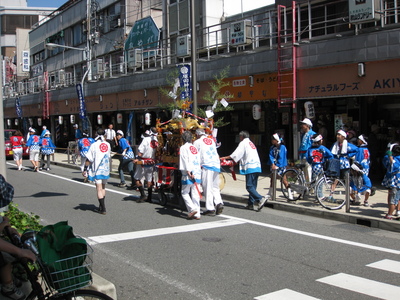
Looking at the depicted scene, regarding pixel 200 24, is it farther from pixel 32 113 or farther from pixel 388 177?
pixel 32 113

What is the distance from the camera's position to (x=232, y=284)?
5562 millimetres

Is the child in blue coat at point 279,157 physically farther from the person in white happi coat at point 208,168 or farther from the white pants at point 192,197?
the white pants at point 192,197

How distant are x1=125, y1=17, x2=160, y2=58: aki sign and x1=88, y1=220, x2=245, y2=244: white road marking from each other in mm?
16527

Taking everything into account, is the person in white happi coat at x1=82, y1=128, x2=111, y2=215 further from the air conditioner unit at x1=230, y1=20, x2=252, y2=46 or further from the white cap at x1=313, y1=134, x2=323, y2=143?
the air conditioner unit at x1=230, y1=20, x2=252, y2=46

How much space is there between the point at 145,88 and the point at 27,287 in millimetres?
18808

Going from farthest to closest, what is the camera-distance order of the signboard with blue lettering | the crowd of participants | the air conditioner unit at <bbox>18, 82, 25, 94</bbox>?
the air conditioner unit at <bbox>18, 82, 25, 94</bbox>
the signboard with blue lettering
the crowd of participants

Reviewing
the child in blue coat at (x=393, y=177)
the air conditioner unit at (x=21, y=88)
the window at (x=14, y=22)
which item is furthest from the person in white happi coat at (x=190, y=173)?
the window at (x=14, y=22)

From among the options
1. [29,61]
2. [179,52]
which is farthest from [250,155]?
[29,61]

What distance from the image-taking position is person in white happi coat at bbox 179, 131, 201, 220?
9.37m

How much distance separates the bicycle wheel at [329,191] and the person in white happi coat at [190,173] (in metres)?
2.93

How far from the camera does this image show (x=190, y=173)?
30.6ft

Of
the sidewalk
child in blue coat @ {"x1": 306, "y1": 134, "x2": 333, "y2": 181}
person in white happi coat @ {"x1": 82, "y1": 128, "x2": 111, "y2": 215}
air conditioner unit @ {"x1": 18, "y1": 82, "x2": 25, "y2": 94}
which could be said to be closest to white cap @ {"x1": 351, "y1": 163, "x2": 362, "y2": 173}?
child in blue coat @ {"x1": 306, "y1": 134, "x2": 333, "y2": 181}

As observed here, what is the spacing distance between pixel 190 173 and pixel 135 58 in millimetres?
15109

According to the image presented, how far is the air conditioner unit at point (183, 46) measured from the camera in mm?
19719
